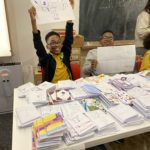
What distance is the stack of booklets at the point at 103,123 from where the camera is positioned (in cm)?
109

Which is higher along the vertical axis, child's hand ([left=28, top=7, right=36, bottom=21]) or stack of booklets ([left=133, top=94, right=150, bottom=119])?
child's hand ([left=28, top=7, right=36, bottom=21])

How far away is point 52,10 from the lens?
1.71m

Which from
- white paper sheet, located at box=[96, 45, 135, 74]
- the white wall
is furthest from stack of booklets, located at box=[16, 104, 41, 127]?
the white wall

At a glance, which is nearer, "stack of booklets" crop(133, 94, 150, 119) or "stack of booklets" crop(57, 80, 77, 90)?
"stack of booklets" crop(133, 94, 150, 119)

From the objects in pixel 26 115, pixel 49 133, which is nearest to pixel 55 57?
pixel 26 115

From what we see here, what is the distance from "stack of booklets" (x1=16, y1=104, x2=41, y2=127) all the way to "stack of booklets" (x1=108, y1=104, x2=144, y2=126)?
45 cm

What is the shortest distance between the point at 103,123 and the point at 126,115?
16 cm

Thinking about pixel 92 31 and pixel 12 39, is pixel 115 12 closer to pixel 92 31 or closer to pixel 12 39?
pixel 92 31

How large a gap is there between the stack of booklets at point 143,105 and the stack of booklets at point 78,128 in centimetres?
36

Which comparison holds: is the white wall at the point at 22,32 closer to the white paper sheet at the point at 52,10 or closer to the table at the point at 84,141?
the white paper sheet at the point at 52,10

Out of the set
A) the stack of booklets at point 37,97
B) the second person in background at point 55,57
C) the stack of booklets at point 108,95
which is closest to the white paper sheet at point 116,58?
the second person in background at point 55,57

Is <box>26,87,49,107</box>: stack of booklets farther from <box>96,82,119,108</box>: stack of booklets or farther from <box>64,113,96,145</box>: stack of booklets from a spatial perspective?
<box>96,82,119,108</box>: stack of booklets

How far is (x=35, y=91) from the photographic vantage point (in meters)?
1.48

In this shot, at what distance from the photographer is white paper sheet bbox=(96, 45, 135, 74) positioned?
2.09 meters
